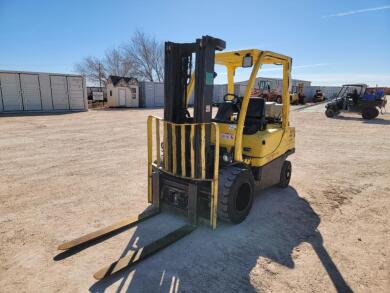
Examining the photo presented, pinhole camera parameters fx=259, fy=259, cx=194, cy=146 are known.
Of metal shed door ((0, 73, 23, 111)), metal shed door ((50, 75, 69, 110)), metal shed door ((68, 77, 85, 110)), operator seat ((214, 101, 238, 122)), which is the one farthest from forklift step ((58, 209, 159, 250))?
metal shed door ((68, 77, 85, 110))

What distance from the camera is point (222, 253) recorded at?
3.18 m

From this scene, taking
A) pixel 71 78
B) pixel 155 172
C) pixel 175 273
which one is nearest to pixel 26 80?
pixel 71 78

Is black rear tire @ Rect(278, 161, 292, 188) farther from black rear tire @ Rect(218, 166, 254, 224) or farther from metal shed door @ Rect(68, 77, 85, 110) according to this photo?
metal shed door @ Rect(68, 77, 85, 110)

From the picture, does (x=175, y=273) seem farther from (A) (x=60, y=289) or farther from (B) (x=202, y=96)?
(B) (x=202, y=96)

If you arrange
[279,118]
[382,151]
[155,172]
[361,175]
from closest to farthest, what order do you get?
[155,172] < [279,118] < [361,175] < [382,151]

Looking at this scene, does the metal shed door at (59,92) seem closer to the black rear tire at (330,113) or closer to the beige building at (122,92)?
the beige building at (122,92)

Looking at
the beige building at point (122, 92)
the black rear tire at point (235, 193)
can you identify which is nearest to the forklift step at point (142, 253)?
the black rear tire at point (235, 193)

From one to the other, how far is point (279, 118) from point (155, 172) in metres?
2.88

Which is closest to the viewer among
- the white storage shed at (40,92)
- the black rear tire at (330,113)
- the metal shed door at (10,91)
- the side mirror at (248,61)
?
the side mirror at (248,61)

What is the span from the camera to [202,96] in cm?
353

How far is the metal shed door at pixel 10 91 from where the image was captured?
19.7 m

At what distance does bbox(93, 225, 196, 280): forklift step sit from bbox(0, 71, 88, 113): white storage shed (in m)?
22.3

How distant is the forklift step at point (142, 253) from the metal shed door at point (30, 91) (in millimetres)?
22356

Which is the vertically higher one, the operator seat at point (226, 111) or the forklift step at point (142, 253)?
the operator seat at point (226, 111)
